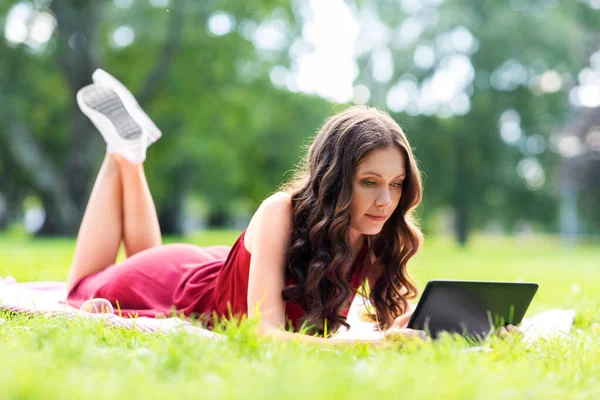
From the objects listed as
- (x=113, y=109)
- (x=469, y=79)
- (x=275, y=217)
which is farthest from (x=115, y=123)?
(x=469, y=79)

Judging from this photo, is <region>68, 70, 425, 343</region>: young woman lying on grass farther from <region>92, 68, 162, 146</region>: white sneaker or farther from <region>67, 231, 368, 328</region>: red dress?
<region>92, 68, 162, 146</region>: white sneaker

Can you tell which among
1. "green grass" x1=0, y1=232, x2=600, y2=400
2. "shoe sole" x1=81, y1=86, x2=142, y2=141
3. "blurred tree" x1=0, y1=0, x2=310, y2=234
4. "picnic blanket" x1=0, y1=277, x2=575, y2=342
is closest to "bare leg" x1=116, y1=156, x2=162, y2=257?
"shoe sole" x1=81, y1=86, x2=142, y2=141

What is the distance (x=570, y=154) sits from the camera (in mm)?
26328

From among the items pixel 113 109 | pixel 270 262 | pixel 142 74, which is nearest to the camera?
pixel 270 262

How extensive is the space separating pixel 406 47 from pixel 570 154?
30.2 feet

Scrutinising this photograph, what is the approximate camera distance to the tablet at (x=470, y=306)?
8.87 ft

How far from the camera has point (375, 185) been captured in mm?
3117

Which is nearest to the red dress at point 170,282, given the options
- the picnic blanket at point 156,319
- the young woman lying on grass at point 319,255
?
the young woman lying on grass at point 319,255

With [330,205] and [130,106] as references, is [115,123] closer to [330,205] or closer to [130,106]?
[130,106]

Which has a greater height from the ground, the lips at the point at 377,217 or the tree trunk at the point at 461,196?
the lips at the point at 377,217

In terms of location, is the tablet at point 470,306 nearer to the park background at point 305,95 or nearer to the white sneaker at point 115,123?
the white sneaker at point 115,123

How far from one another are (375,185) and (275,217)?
49 cm

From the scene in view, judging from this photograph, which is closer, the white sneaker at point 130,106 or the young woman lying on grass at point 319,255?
the young woman lying on grass at point 319,255

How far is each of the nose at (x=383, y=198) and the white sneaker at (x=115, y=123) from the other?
189cm
